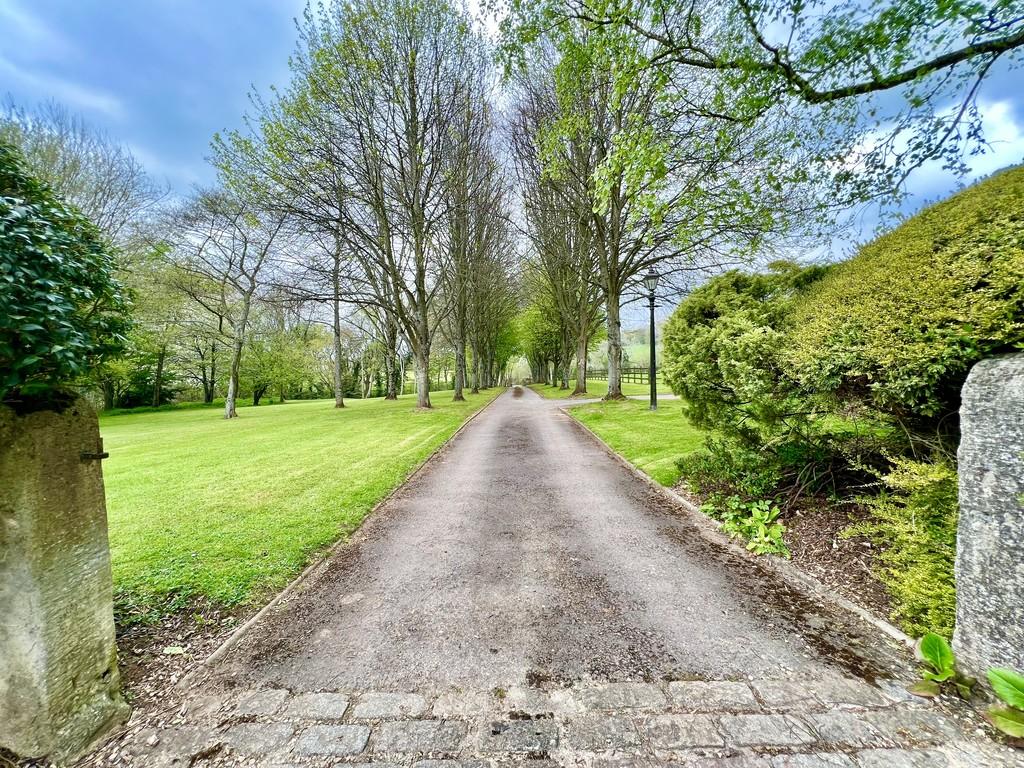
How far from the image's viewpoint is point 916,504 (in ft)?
8.45

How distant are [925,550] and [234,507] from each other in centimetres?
723

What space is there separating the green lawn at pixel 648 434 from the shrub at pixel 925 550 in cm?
312

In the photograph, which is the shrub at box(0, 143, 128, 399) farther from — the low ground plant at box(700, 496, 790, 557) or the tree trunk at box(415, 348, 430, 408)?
the tree trunk at box(415, 348, 430, 408)

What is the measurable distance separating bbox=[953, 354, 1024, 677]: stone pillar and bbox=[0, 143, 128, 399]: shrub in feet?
15.1

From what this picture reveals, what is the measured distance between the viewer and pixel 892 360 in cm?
255

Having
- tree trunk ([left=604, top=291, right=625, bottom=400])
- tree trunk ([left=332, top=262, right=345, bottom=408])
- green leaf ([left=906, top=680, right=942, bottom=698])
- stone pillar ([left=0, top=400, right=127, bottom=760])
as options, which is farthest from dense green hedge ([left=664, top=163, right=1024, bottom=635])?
tree trunk ([left=332, top=262, right=345, bottom=408])

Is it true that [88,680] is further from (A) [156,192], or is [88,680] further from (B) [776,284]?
(A) [156,192]

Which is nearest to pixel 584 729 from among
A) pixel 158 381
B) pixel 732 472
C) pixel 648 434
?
pixel 732 472

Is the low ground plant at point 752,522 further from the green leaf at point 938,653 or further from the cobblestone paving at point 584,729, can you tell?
the cobblestone paving at point 584,729

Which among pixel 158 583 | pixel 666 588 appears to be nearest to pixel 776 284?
pixel 666 588

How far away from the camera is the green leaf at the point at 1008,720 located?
1.64m

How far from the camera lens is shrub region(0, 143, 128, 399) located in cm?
160

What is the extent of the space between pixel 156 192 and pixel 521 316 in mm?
29897

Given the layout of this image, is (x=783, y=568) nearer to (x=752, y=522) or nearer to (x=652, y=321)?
(x=752, y=522)
